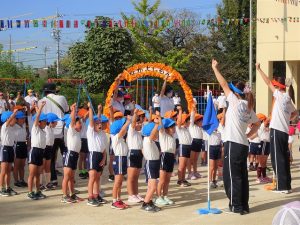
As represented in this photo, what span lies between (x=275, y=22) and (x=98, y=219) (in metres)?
18.0

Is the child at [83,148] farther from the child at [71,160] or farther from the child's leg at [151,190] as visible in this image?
the child's leg at [151,190]

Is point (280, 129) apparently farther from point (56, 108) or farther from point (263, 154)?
point (56, 108)

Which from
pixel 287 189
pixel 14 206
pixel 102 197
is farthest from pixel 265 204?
pixel 14 206

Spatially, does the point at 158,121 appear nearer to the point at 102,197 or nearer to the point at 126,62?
the point at 102,197

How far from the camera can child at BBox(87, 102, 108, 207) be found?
7.78 m

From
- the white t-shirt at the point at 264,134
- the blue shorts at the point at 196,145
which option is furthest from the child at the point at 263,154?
the blue shorts at the point at 196,145

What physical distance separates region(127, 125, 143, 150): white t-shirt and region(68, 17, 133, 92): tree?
63.5 ft

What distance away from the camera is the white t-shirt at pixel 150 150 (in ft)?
24.9

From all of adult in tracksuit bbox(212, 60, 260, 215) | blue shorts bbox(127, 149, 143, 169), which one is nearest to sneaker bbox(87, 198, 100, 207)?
blue shorts bbox(127, 149, 143, 169)

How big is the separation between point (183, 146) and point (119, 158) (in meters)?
1.95

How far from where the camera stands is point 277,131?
328 inches

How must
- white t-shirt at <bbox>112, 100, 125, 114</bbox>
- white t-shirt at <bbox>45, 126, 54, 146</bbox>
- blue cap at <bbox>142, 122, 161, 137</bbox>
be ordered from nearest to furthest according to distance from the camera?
blue cap at <bbox>142, 122, 161, 137</bbox> < white t-shirt at <bbox>45, 126, 54, 146</bbox> < white t-shirt at <bbox>112, 100, 125, 114</bbox>

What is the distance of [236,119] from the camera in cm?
719

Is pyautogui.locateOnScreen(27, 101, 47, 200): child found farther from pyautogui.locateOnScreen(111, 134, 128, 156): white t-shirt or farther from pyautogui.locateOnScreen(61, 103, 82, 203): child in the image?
pyautogui.locateOnScreen(111, 134, 128, 156): white t-shirt
